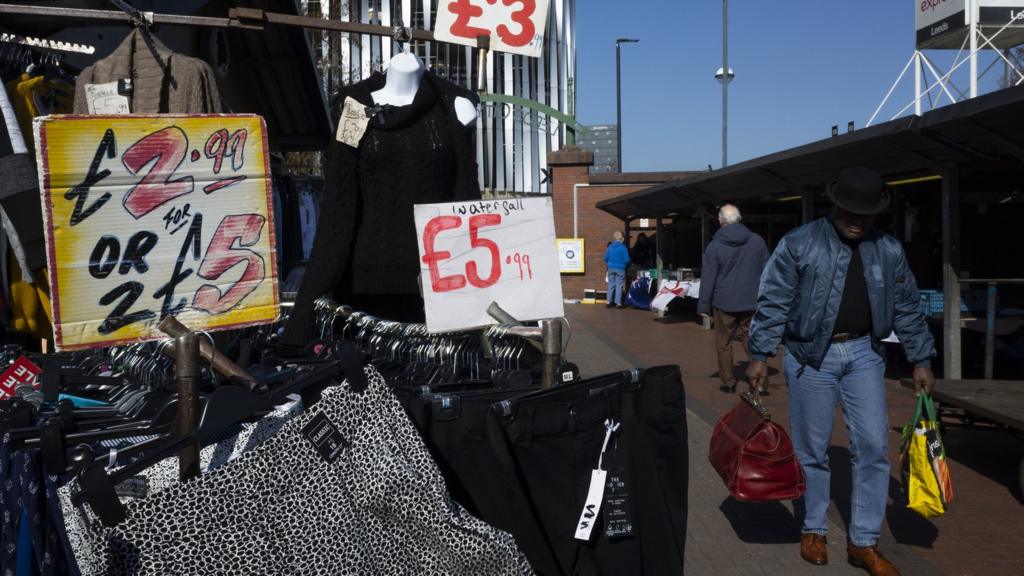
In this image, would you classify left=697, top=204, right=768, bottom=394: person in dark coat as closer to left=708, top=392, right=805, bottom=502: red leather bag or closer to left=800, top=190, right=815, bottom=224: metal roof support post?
left=800, top=190, right=815, bottom=224: metal roof support post

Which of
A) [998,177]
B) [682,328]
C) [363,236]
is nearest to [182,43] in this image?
[363,236]

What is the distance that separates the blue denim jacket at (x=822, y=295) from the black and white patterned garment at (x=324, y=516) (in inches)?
106

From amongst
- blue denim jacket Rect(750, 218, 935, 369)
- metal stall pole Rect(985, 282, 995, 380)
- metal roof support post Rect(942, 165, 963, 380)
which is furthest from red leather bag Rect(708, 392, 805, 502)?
metal roof support post Rect(942, 165, 963, 380)

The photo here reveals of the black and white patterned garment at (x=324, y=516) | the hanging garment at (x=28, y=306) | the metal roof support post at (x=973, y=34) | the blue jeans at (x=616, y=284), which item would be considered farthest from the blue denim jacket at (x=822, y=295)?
the metal roof support post at (x=973, y=34)

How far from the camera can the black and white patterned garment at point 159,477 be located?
1.94 metres

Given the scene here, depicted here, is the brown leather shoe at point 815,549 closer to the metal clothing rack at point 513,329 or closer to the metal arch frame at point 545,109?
the metal clothing rack at point 513,329

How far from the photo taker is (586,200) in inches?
1036

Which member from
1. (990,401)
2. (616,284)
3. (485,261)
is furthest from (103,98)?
(616,284)

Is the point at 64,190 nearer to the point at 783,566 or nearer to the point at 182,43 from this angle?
the point at 783,566

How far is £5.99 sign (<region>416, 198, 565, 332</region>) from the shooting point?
11.3ft

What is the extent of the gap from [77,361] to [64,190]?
4.97ft

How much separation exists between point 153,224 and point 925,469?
3709mm

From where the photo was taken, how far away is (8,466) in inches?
87.2

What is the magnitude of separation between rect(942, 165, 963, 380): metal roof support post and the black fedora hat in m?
5.34
